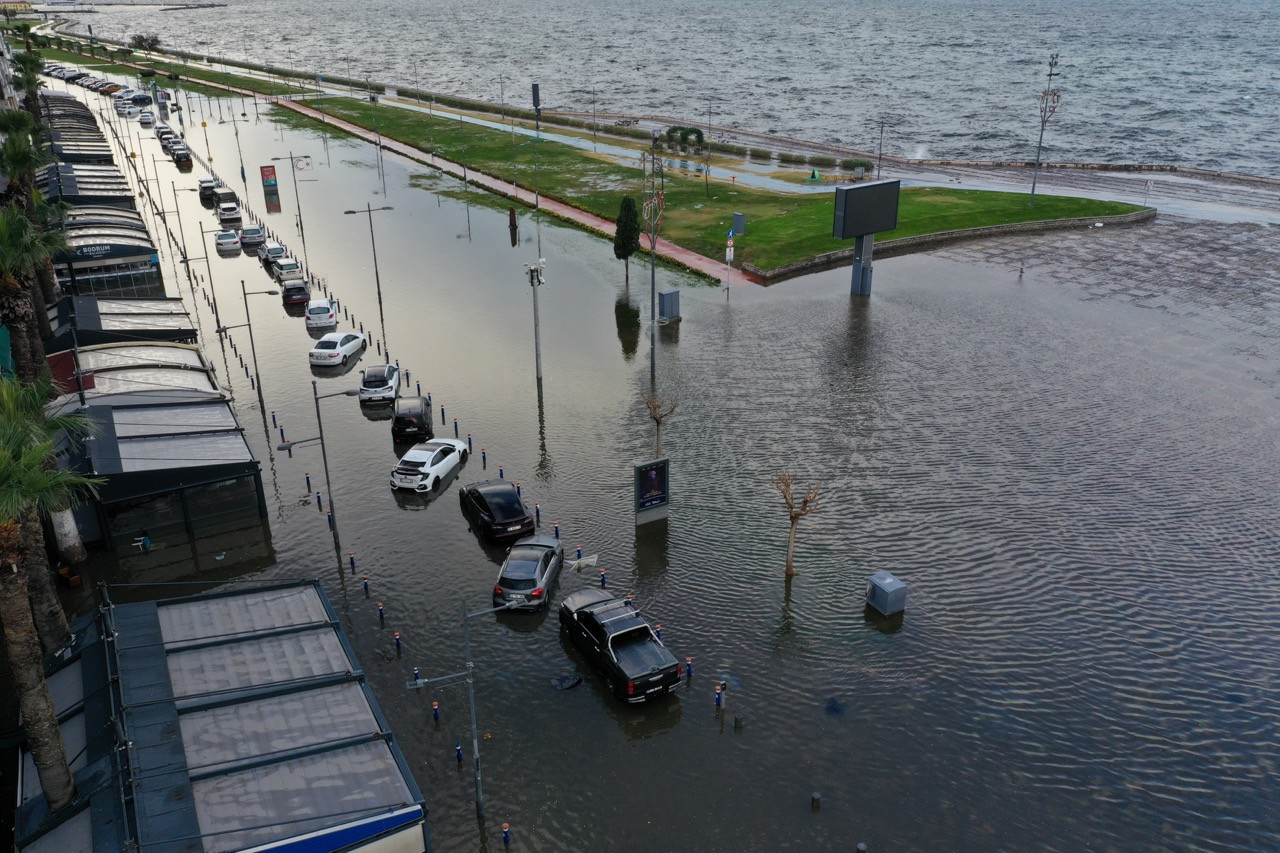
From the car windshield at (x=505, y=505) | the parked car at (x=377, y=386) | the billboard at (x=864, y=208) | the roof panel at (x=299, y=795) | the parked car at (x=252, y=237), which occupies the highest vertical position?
the billboard at (x=864, y=208)

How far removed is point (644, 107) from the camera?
174125 millimetres

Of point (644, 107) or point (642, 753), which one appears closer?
point (642, 753)

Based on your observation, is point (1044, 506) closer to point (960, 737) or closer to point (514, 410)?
point (960, 737)

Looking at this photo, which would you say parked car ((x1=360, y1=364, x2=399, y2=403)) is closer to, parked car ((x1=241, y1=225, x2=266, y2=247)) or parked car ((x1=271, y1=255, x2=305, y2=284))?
parked car ((x1=271, y1=255, x2=305, y2=284))

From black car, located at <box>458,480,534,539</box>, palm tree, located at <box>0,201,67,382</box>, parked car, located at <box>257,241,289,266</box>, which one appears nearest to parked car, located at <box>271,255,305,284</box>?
parked car, located at <box>257,241,289,266</box>

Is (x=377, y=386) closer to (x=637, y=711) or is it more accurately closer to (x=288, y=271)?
(x=288, y=271)

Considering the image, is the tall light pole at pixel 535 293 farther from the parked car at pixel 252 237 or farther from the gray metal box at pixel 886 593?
the parked car at pixel 252 237

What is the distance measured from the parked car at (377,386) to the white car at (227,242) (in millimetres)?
34340

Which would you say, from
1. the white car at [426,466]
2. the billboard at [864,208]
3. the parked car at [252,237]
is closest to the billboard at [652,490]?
the white car at [426,466]

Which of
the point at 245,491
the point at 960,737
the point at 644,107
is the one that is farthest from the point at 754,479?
the point at 644,107

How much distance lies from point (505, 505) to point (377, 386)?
14092mm

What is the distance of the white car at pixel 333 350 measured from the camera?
154 ft

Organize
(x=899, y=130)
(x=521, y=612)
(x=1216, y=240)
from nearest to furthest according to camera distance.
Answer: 1. (x=521, y=612)
2. (x=1216, y=240)
3. (x=899, y=130)

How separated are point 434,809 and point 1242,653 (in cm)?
2340
